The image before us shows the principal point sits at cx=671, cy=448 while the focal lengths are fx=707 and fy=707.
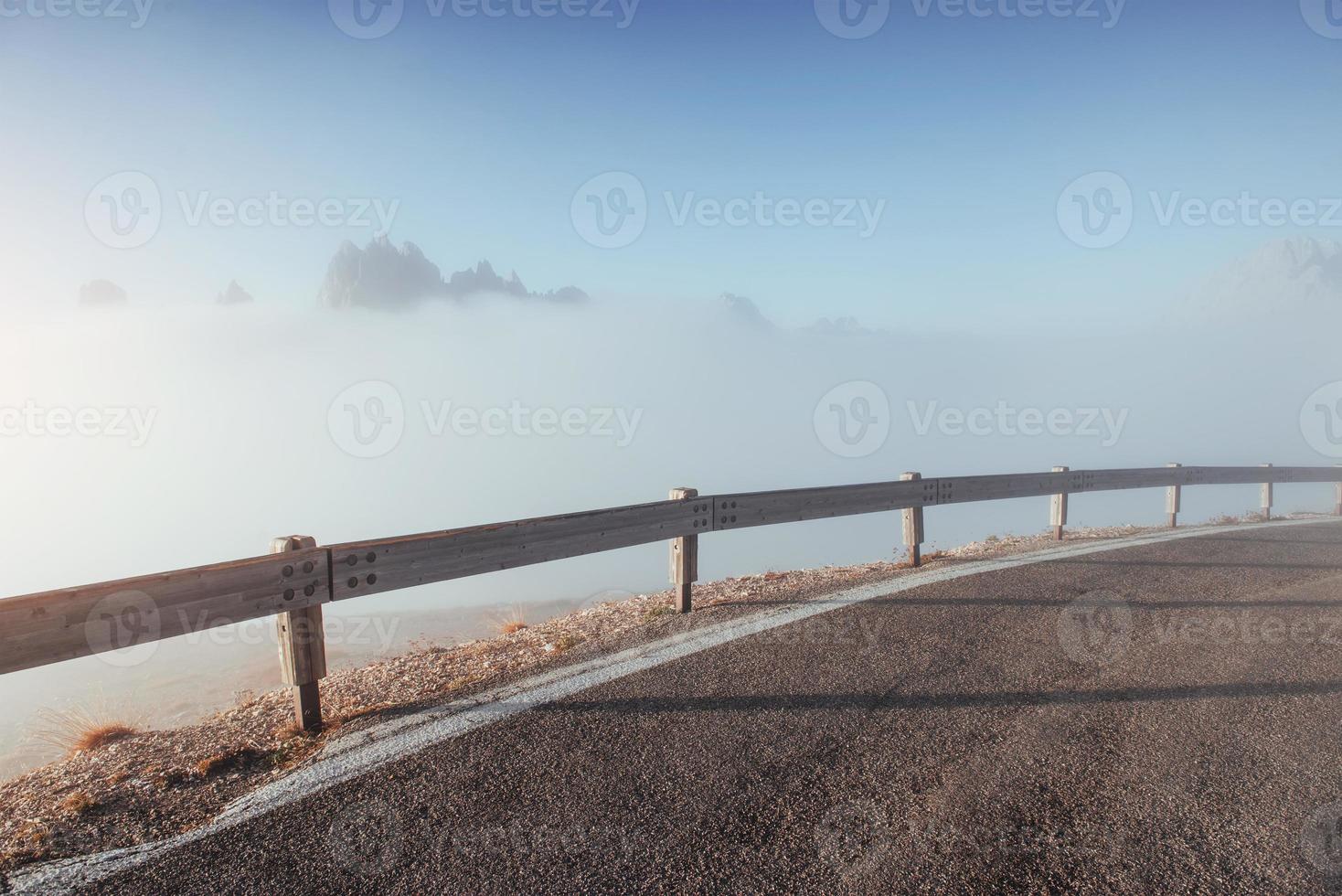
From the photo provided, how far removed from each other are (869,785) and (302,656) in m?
3.63

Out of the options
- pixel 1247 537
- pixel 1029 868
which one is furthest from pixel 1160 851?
pixel 1247 537

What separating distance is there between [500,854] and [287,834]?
107 cm

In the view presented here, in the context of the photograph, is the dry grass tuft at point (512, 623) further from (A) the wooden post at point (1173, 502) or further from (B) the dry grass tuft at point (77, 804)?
(A) the wooden post at point (1173, 502)

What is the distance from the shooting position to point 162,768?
4172 mm

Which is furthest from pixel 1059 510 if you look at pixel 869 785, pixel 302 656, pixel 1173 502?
pixel 302 656

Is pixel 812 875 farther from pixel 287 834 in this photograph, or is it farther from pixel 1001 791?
pixel 287 834

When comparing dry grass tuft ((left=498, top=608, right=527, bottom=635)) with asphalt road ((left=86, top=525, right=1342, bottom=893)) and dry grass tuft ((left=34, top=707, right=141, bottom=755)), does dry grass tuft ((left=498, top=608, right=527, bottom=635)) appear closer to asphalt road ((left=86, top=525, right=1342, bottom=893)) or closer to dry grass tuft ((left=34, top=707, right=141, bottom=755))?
asphalt road ((left=86, top=525, right=1342, bottom=893))

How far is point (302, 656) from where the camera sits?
468cm

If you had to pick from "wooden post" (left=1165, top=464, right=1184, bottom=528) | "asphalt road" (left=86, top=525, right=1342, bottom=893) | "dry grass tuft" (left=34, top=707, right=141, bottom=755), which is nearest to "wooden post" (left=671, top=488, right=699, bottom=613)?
"asphalt road" (left=86, top=525, right=1342, bottom=893)

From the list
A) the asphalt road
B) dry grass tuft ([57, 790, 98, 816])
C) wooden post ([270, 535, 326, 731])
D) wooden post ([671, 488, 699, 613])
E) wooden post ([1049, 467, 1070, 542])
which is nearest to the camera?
the asphalt road

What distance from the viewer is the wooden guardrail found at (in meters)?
3.70

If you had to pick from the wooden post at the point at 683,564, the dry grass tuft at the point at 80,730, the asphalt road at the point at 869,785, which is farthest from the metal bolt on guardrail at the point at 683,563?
the dry grass tuft at the point at 80,730

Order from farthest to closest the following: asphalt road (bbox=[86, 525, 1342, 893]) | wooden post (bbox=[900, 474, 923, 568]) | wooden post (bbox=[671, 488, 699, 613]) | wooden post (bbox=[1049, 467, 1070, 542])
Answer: wooden post (bbox=[1049, 467, 1070, 542]) → wooden post (bbox=[900, 474, 923, 568]) → wooden post (bbox=[671, 488, 699, 613]) → asphalt road (bbox=[86, 525, 1342, 893])

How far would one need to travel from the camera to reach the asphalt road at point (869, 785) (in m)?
3.02
